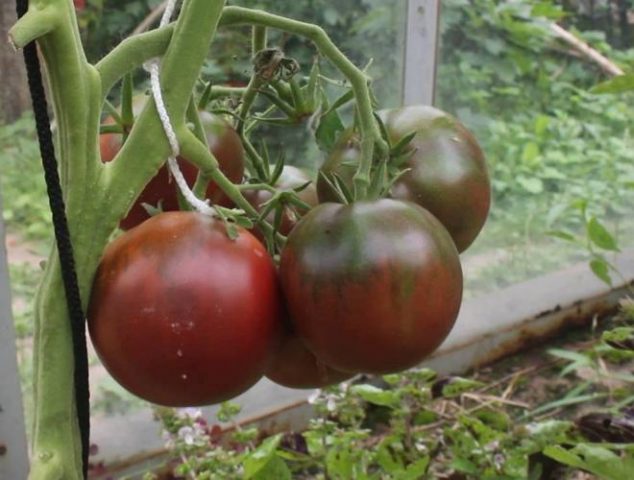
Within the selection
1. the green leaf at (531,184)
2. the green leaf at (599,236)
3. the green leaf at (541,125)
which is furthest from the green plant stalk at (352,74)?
the green leaf at (541,125)

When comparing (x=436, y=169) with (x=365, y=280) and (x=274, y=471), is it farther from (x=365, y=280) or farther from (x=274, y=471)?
(x=274, y=471)

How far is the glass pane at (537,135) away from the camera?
7.77 feet

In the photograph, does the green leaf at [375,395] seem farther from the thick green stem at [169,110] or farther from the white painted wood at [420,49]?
the thick green stem at [169,110]

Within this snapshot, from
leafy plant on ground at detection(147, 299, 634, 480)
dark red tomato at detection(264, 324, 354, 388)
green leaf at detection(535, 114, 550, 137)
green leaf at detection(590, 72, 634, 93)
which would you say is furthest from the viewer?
green leaf at detection(535, 114, 550, 137)

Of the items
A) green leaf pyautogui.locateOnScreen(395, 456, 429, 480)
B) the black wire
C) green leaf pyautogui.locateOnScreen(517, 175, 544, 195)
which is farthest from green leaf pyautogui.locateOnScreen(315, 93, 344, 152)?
green leaf pyautogui.locateOnScreen(517, 175, 544, 195)

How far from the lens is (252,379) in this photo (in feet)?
1.78

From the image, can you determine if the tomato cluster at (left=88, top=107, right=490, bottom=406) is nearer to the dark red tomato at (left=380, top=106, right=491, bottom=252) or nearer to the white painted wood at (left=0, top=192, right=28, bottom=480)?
the dark red tomato at (left=380, top=106, right=491, bottom=252)

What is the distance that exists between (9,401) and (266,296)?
1.13 m

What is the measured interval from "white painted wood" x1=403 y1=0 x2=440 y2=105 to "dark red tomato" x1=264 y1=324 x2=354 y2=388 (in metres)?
1.32

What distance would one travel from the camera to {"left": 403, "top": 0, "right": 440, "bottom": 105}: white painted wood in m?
1.85

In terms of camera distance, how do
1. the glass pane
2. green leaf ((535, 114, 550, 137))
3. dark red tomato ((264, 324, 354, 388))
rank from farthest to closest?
1. green leaf ((535, 114, 550, 137))
2. the glass pane
3. dark red tomato ((264, 324, 354, 388))

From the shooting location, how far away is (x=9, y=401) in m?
1.52

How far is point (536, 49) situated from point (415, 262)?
2284mm

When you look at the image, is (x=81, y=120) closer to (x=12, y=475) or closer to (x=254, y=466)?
(x=254, y=466)
